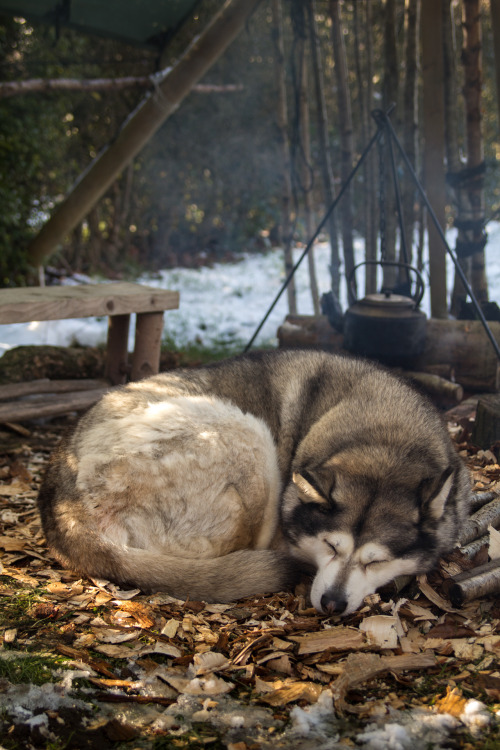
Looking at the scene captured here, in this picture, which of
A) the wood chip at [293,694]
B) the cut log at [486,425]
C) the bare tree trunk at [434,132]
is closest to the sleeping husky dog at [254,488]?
the wood chip at [293,694]

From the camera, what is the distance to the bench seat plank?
4375 mm

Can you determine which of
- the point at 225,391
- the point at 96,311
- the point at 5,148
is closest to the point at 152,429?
the point at 225,391

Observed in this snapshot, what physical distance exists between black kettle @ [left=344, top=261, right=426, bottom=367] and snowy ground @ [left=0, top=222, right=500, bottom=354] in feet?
9.11

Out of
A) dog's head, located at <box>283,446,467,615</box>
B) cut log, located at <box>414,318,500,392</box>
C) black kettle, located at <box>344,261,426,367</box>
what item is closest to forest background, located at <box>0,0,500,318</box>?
cut log, located at <box>414,318,500,392</box>

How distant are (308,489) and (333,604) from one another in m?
0.50

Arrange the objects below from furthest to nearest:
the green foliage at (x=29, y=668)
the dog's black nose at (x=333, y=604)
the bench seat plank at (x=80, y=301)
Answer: the bench seat plank at (x=80, y=301), the dog's black nose at (x=333, y=604), the green foliage at (x=29, y=668)

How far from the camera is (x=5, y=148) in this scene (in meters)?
7.62

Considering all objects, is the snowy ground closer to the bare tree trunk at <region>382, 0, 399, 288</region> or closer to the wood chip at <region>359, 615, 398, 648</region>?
the bare tree trunk at <region>382, 0, 399, 288</region>

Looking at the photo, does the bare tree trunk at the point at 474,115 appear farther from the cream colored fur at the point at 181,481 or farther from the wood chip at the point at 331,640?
the wood chip at the point at 331,640

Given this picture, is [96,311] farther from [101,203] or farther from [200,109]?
[200,109]

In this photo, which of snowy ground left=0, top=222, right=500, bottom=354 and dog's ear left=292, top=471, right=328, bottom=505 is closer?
dog's ear left=292, top=471, right=328, bottom=505

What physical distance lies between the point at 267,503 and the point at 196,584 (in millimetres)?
669

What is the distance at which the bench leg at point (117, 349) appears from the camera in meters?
5.52

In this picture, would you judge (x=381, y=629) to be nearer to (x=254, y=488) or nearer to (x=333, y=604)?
(x=333, y=604)
